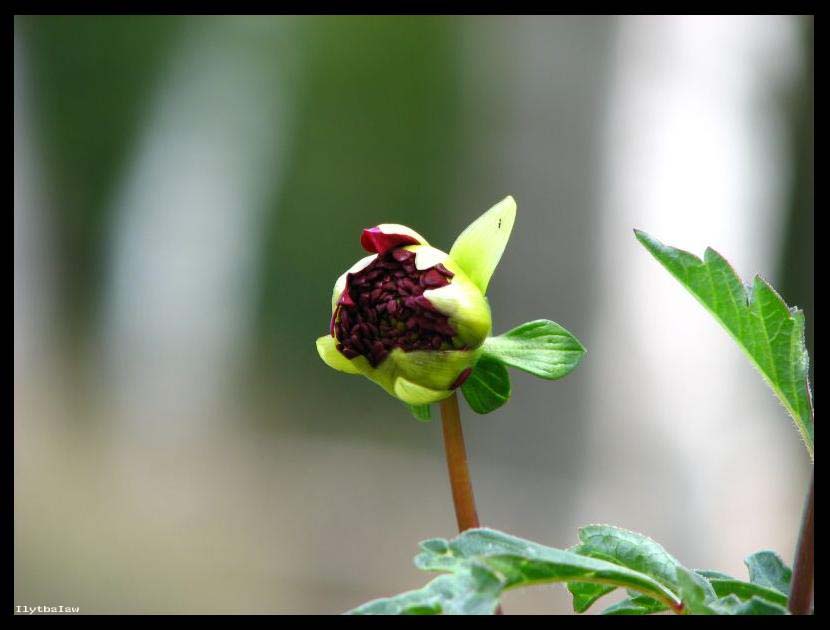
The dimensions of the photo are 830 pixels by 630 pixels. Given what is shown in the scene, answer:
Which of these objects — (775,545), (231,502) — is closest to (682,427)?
(775,545)

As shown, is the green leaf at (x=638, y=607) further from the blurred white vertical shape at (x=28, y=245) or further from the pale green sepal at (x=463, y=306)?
the blurred white vertical shape at (x=28, y=245)

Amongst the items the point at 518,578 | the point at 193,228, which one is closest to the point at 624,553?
the point at 518,578

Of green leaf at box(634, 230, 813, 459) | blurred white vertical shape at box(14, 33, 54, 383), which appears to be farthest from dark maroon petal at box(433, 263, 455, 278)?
blurred white vertical shape at box(14, 33, 54, 383)

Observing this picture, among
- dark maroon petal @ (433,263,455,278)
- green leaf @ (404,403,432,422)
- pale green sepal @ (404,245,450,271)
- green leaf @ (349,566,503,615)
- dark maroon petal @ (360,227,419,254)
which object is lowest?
green leaf @ (349,566,503,615)

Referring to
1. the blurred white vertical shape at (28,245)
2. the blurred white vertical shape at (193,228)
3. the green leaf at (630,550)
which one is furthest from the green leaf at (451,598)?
the blurred white vertical shape at (28,245)

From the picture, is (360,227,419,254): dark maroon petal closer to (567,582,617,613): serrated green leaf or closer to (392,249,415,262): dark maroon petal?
(392,249,415,262): dark maroon petal

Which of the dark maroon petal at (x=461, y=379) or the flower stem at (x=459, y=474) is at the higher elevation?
the dark maroon petal at (x=461, y=379)

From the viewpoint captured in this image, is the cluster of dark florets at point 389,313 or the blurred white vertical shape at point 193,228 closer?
the cluster of dark florets at point 389,313
